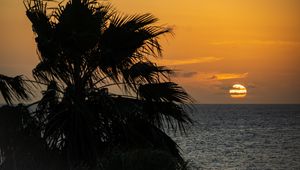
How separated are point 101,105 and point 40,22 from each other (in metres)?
2.14

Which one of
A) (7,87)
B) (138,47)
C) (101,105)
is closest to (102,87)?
(101,105)

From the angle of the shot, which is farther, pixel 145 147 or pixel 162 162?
pixel 145 147

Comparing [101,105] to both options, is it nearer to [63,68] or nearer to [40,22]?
[63,68]

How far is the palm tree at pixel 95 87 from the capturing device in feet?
35.5

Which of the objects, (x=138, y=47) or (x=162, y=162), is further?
(x=138, y=47)

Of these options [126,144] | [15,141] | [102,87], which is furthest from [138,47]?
[15,141]

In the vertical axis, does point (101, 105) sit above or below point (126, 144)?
above

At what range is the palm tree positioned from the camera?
35.5 feet

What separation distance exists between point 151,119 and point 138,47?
1484 millimetres

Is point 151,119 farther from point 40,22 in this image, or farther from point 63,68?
point 40,22

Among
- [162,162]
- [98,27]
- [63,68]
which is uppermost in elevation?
[98,27]

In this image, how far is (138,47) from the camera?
38.2 feet

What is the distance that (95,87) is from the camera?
11594 millimetres

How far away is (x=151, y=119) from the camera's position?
11461 millimetres
